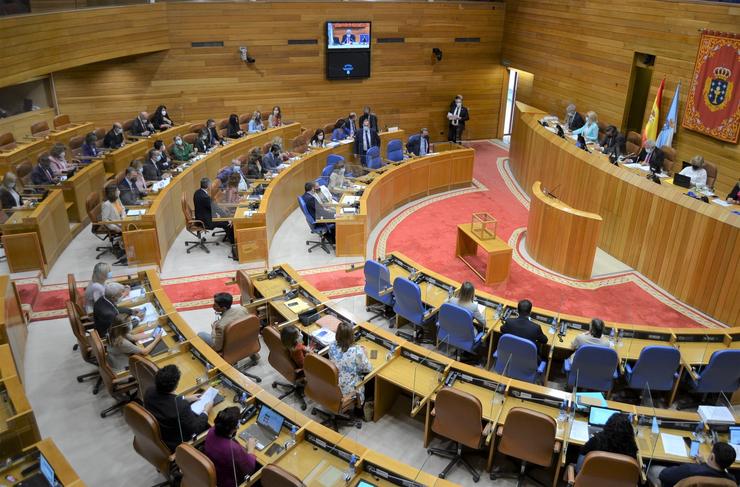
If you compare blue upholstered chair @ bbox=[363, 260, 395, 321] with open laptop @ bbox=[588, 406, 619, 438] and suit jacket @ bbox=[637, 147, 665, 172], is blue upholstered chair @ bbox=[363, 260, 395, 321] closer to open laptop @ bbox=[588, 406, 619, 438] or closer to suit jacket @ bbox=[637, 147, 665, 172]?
→ open laptop @ bbox=[588, 406, 619, 438]

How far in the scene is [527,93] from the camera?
18.5m

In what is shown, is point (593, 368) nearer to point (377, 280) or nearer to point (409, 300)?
point (409, 300)

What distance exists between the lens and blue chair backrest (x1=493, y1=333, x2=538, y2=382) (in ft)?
21.2

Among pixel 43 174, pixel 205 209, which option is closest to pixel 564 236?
pixel 205 209

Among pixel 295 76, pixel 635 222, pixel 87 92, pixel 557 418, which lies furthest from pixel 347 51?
pixel 557 418

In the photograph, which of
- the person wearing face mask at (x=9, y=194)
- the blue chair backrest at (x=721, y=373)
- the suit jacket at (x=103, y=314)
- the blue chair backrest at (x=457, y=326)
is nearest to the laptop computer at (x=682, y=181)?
the blue chair backrest at (x=721, y=373)

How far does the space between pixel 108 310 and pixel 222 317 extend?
1303mm

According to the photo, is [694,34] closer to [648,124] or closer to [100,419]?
[648,124]

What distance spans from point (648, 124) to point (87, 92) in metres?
13.7

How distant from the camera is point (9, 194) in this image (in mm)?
9750

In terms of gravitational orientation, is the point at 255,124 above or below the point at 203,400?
above

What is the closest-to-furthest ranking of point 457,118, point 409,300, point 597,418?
1. point 597,418
2. point 409,300
3. point 457,118

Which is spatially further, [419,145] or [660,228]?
[419,145]

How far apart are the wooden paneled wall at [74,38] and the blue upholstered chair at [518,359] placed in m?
9.93
